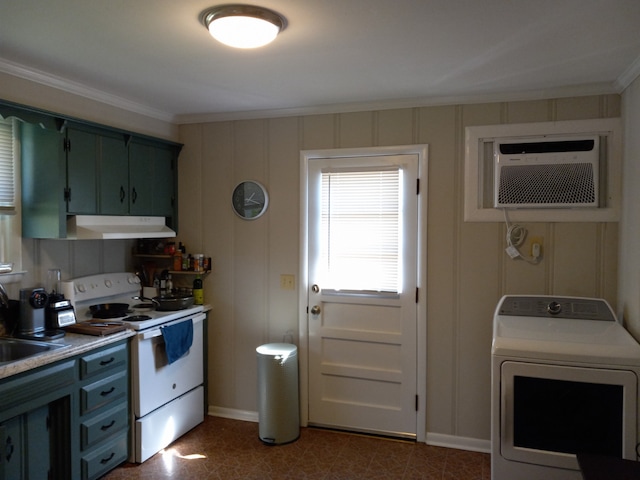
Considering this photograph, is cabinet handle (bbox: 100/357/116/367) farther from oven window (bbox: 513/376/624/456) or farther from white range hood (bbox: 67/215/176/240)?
oven window (bbox: 513/376/624/456)

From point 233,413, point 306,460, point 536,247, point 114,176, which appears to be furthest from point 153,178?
point 536,247

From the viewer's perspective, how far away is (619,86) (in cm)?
270

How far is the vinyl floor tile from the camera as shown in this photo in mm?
2799

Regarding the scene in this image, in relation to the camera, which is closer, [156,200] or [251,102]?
[251,102]

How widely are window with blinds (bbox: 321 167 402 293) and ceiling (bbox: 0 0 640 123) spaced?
1.75 feet

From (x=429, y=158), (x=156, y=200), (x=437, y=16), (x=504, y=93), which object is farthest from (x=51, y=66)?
(x=504, y=93)

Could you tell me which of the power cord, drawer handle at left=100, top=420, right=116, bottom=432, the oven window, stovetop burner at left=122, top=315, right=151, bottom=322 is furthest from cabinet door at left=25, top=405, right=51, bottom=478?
the power cord

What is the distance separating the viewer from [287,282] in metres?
3.46

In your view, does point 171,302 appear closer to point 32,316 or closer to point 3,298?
point 32,316

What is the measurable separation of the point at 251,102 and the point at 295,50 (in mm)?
1046

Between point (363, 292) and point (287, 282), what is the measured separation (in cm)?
58

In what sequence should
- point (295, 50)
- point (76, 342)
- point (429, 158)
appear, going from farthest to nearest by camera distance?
point (429, 158)
point (76, 342)
point (295, 50)

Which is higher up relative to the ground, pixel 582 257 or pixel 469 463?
pixel 582 257

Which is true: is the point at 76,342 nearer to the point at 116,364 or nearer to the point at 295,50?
the point at 116,364
